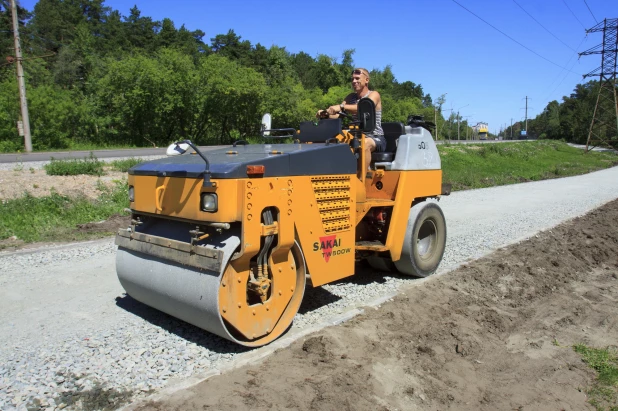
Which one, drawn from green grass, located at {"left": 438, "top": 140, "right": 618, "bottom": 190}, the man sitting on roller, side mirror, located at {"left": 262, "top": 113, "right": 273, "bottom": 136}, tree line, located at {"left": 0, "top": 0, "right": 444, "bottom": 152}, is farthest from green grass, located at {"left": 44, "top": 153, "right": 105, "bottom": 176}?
tree line, located at {"left": 0, "top": 0, "right": 444, "bottom": 152}

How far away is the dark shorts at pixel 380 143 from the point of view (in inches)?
234

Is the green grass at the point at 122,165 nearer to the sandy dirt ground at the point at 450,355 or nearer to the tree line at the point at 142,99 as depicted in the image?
the sandy dirt ground at the point at 450,355

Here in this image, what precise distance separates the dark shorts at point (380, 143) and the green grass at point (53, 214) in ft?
17.8

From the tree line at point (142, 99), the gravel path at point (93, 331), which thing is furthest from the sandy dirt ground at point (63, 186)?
the tree line at point (142, 99)

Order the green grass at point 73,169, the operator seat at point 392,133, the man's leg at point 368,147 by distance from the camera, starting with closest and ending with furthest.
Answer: the man's leg at point 368,147, the operator seat at point 392,133, the green grass at point 73,169

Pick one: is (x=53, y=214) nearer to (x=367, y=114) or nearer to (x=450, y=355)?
(x=367, y=114)

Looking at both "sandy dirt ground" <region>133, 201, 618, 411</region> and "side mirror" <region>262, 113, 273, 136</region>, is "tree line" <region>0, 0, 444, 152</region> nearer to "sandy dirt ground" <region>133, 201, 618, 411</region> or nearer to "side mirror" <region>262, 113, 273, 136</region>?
"side mirror" <region>262, 113, 273, 136</region>

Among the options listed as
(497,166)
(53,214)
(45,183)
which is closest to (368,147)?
(53,214)

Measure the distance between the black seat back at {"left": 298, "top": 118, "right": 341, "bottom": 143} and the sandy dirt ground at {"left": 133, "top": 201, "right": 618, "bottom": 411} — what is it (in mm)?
1910

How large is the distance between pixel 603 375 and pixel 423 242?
10.0ft

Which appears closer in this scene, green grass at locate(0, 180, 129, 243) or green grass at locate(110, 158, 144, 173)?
green grass at locate(0, 180, 129, 243)

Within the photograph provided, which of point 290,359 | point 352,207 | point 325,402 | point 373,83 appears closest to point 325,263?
point 352,207

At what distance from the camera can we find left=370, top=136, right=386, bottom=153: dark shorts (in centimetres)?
594

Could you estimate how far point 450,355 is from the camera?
442 cm
